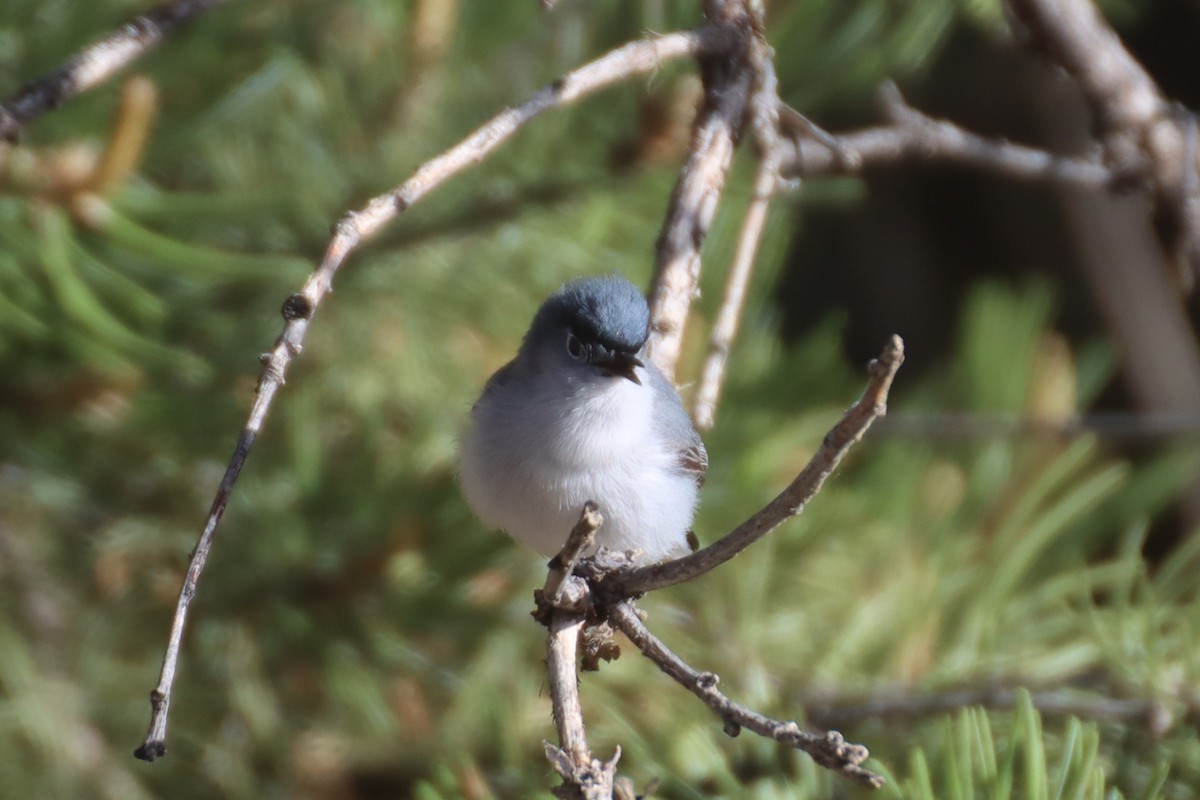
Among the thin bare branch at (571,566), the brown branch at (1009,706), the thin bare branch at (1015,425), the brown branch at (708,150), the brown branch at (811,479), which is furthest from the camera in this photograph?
the thin bare branch at (1015,425)

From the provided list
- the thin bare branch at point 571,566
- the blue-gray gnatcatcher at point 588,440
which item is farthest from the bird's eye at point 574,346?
the thin bare branch at point 571,566

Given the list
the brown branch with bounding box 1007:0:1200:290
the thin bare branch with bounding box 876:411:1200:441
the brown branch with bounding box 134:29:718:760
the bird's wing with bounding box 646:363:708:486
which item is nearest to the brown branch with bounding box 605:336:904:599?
the brown branch with bounding box 134:29:718:760

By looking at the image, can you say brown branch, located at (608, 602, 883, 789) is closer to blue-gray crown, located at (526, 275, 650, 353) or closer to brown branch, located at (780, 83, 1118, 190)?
blue-gray crown, located at (526, 275, 650, 353)

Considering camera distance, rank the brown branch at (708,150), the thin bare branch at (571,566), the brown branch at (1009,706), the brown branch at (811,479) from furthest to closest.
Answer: the brown branch at (1009,706)
the brown branch at (708,150)
the thin bare branch at (571,566)
the brown branch at (811,479)

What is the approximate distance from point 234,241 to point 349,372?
0.24 meters

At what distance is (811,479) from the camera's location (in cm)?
54

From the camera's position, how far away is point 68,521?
1610mm

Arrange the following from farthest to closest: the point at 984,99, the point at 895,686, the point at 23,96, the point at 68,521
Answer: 1. the point at 984,99
2. the point at 68,521
3. the point at 895,686
4. the point at 23,96

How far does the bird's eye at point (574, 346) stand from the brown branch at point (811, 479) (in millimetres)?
550

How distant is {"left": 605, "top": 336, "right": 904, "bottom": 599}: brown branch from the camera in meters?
0.51

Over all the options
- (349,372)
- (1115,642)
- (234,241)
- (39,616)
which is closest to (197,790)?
→ (39,616)

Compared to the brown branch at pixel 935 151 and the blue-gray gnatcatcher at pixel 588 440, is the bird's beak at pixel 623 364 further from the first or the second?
the brown branch at pixel 935 151

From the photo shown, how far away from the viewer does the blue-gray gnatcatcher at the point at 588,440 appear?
3.76 ft

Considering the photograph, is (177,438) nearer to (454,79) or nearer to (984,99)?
(454,79)
